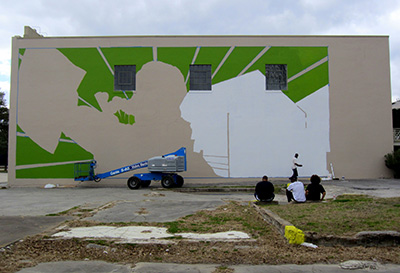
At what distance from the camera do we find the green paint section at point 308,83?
21.7 meters

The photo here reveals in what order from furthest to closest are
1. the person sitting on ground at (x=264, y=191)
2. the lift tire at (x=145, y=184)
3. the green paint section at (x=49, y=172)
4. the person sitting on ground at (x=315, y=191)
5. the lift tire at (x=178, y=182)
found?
the green paint section at (x=49, y=172), the lift tire at (x=145, y=184), the lift tire at (x=178, y=182), the person sitting on ground at (x=264, y=191), the person sitting on ground at (x=315, y=191)

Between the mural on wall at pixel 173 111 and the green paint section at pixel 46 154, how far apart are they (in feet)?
0.21

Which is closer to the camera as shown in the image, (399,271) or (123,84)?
(399,271)

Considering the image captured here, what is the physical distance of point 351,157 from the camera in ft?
69.8

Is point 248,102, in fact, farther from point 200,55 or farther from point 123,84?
point 123,84

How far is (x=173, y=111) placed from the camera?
21.5 meters

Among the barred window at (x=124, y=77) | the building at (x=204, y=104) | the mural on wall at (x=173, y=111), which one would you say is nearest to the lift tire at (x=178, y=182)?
the building at (x=204, y=104)

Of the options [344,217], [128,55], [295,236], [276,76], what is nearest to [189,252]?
[295,236]

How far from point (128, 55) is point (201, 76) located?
4956 millimetres

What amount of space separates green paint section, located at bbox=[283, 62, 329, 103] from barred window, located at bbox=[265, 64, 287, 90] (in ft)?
1.65

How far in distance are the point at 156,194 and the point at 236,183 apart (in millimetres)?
6439

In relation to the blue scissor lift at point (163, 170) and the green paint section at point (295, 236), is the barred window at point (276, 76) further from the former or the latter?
the green paint section at point (295, 236)

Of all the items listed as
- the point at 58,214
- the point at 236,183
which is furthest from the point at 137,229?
the point at 236,183

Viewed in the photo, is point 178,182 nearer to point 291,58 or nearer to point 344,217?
point 291,58
